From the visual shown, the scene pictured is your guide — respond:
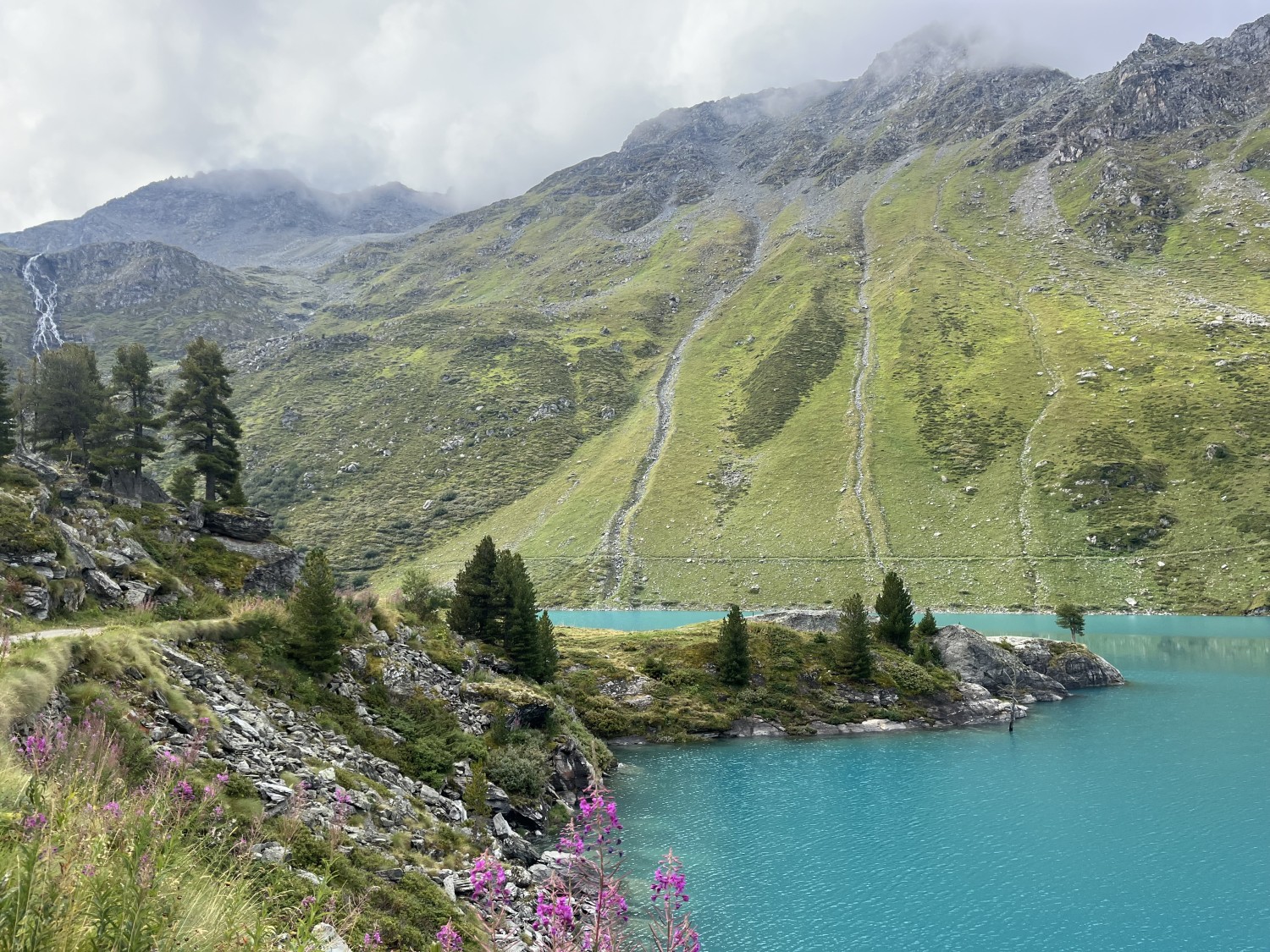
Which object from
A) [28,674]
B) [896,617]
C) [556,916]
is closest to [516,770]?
[28,674]

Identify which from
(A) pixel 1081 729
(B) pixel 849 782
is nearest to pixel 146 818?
(B) pixel 849 782

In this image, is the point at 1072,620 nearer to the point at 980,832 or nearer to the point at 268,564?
the point at 980,832

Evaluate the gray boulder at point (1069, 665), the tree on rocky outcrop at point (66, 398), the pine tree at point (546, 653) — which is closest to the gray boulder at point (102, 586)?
the pine tree at point (546, 653)

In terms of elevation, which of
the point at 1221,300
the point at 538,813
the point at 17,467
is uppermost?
the point at 1221,300

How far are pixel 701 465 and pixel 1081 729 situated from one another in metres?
128

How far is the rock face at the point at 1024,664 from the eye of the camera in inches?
2972

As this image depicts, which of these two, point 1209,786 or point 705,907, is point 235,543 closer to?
point 705,907

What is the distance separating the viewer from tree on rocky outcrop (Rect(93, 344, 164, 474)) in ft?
157

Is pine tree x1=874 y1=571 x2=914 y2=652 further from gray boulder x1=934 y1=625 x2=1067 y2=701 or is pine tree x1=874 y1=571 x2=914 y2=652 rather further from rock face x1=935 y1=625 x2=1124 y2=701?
gray boulder x1=934 y1=625 x2=1067 y2=701

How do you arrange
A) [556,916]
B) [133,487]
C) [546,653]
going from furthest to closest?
[546,653]
[133,487]
[556,916]

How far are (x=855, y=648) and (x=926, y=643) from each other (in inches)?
449

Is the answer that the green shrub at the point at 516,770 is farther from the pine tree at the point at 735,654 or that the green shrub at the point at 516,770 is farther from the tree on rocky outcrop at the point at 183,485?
the tree on rocky outcrop at the point at 183,485

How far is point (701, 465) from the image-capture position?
187375 mm

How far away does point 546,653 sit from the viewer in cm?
5775
